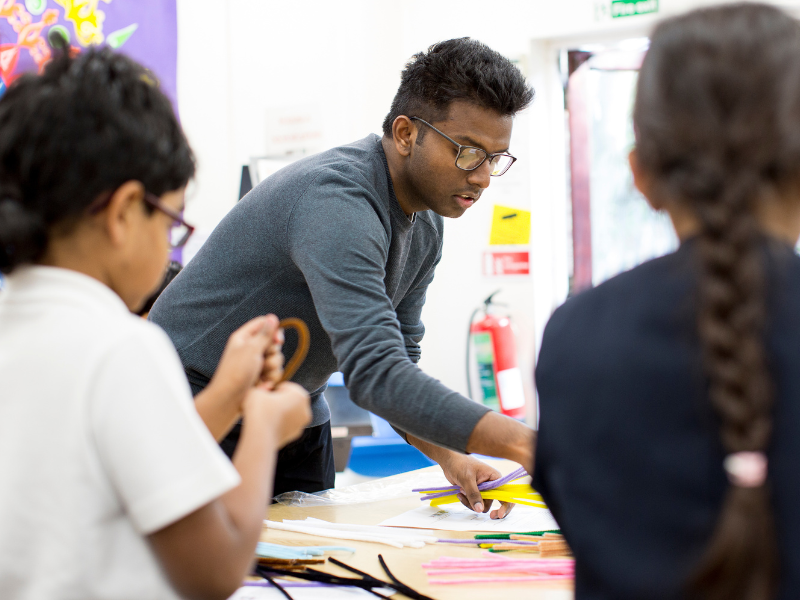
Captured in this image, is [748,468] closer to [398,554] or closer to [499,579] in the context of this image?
[499,579]

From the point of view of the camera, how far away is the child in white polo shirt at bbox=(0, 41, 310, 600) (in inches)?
26.1

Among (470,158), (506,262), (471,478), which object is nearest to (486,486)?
(471,478)

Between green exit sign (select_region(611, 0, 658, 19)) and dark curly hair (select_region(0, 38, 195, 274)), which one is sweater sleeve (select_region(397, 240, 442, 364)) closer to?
dark curly hair (select_region(0, 38, 195, 274))

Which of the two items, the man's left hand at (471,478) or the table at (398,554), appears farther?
the man's left hand at (471,478)

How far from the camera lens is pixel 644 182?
0.63 metres

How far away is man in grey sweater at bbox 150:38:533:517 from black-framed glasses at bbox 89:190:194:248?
0.41 meters

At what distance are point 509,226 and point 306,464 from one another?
5.68 ft

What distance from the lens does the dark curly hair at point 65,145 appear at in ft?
Result: 2.31

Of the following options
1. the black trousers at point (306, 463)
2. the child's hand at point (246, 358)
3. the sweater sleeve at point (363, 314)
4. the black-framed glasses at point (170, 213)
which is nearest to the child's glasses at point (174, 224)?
the black-framed glasses at point (170, 213)

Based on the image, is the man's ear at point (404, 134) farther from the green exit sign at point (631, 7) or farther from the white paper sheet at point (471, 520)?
the green exit sign at point (631, 7)

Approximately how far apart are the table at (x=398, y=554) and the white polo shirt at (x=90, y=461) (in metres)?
0.45

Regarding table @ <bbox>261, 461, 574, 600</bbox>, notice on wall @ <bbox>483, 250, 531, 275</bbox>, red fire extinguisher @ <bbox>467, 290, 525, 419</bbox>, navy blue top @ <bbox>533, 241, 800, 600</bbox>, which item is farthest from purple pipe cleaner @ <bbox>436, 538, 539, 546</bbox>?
notice on wall @ <bbox>483, 250, 531, 275</bbox>

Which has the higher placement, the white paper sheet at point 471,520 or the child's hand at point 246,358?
the child's hand at point 246,358

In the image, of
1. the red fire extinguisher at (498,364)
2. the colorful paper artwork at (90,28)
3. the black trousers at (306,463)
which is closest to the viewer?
the black trousers at (306,463)
